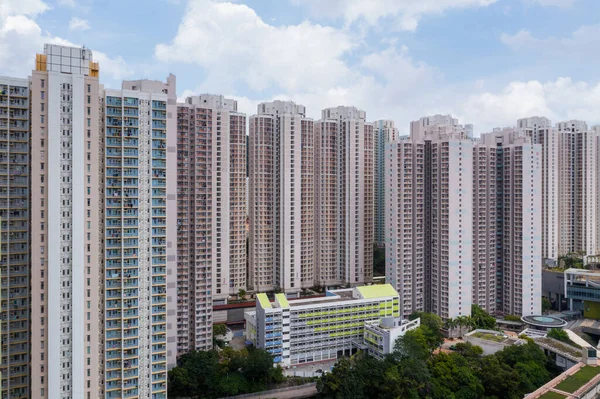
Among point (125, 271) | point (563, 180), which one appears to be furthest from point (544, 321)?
point (125, 271)

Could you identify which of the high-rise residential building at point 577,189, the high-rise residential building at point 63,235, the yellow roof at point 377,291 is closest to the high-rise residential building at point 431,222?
the yellow roof at point 377,291

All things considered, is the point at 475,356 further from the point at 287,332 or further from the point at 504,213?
the point at 504,213

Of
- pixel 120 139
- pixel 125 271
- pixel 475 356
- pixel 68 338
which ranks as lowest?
pixel 475 356

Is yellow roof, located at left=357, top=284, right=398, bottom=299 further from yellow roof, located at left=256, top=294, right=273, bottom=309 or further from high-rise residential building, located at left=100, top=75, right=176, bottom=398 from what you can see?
high-rise residential building, located at left=100, top=75, right=176, bottom=398

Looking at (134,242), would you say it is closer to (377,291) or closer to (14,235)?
(14,235)

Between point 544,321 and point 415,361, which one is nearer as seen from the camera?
point 415,361

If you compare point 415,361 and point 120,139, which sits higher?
point 120,139

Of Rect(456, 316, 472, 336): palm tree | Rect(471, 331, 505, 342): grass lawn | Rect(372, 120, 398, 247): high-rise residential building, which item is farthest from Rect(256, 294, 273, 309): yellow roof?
Rect(372, 120, 398, 247): high-rise residential building

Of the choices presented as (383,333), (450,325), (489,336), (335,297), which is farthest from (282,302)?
(489,336)
